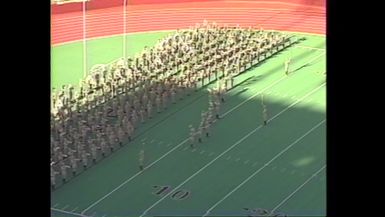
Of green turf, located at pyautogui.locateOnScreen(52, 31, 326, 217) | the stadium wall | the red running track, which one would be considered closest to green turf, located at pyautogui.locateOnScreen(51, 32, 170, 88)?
the red running track

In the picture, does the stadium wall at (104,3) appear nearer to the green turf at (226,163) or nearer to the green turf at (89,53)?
the green turf at (89,53)

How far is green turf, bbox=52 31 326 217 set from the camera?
7.49 metres

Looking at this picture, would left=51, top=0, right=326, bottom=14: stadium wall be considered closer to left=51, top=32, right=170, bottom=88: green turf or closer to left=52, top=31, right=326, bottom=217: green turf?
left=51, top=32, right=170, bottom=88: green turf

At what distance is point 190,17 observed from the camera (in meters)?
13.9

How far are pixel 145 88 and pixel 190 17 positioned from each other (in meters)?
3.92

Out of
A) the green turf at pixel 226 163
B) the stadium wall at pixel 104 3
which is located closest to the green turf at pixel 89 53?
the stadium wall at pixel 104 3

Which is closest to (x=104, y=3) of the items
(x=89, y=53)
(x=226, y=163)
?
(x=89, y=53)

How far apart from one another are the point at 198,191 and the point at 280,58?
14.3 ft

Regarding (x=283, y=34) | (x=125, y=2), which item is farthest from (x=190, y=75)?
(x=125, y=2)

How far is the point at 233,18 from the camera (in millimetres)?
13703

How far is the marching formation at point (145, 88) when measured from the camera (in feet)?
28.6

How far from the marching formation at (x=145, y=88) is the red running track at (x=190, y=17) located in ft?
2.31
